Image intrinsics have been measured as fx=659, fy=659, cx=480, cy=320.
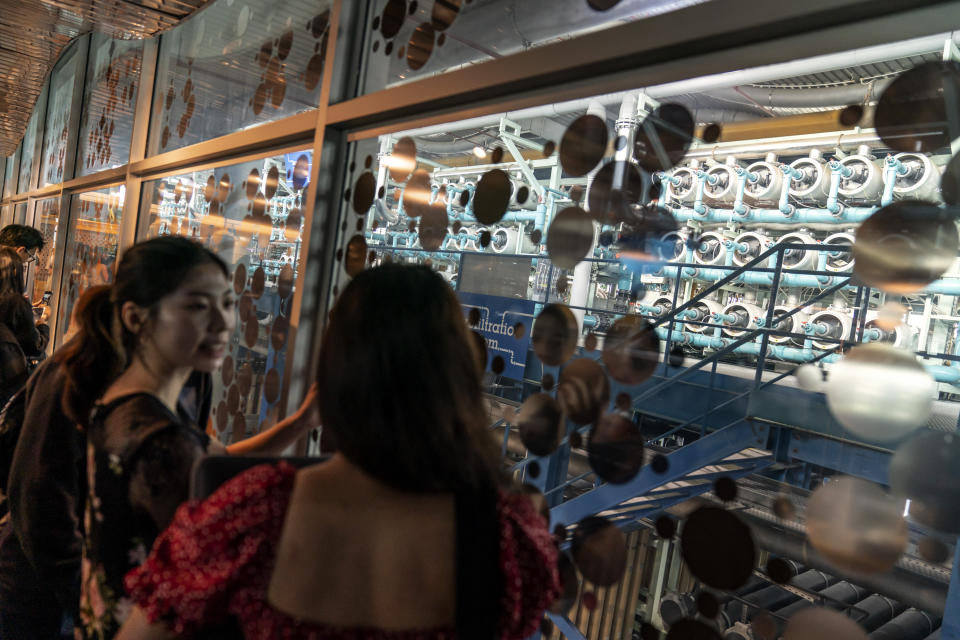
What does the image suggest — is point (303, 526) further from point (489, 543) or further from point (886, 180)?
point (886, 180)

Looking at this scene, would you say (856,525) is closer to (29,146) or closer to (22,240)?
(22,240)

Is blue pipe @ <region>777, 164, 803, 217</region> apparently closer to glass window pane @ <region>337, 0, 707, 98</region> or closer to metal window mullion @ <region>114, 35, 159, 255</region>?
glass window pane @ <region>337, 0, 707, 98</region>

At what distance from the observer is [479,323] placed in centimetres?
158

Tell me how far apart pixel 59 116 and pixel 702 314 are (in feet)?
24.7

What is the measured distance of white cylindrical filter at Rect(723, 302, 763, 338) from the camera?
1.33 m

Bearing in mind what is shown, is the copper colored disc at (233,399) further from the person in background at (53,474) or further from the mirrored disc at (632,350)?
the mirrored disc at (632,350)

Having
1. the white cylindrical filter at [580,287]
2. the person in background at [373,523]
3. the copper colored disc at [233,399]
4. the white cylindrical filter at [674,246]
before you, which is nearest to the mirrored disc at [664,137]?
the white cylindrical filter at [674,246]

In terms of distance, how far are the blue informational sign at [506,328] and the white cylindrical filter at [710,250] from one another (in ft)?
1.26

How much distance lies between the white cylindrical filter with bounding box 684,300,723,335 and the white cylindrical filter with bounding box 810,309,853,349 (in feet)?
0.60

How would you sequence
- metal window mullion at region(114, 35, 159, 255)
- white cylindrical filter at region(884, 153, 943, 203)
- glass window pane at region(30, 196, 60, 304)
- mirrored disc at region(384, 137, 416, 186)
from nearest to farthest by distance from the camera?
white cylindrical filter at region(884, 153, 943, 203) → mirrored disc at region(384, 137, 416, 186) → metal window mullion at region(114, 35, 159, 255) → glass window pane at region(30, 196, 60, 304)

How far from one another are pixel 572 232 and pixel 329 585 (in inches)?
32.7

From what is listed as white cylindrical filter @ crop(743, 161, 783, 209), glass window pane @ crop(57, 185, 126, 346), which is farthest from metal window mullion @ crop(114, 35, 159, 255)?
white cylindrical filter @ crop(743, 161, 783, 209)

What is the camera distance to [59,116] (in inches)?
264

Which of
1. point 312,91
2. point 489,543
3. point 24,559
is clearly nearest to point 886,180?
point 489,543
